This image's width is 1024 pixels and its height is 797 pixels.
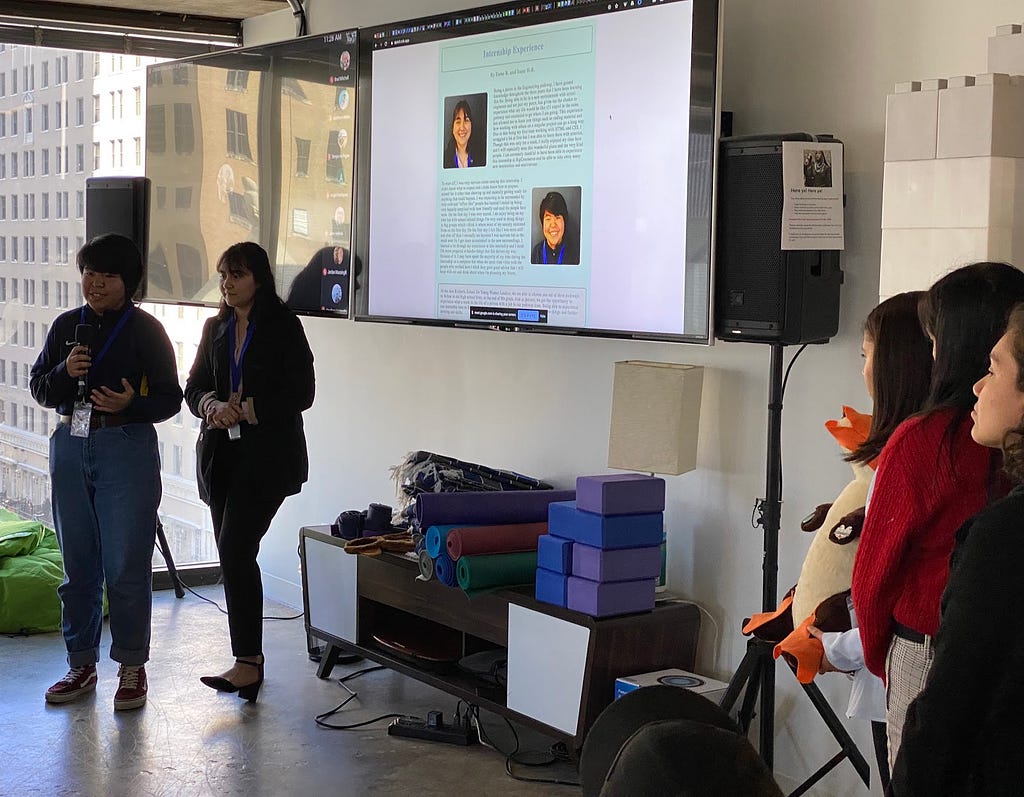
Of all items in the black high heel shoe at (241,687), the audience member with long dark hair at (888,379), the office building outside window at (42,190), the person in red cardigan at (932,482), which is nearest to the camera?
the person in red cardigan at (932,482)

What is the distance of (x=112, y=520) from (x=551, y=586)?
4.92ft

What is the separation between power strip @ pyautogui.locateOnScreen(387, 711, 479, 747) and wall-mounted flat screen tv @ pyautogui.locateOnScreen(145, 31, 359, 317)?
153 centimetres

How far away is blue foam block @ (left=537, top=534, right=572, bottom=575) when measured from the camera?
3604 millimetres

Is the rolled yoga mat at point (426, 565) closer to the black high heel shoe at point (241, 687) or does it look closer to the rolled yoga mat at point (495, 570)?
the rolled yoga mat at point (495, 570)

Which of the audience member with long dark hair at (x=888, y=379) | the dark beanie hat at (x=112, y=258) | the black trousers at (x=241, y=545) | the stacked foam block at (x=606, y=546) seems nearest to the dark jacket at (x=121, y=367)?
the dark beanie hat at (x=112, y=258)

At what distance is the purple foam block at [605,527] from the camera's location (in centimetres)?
350

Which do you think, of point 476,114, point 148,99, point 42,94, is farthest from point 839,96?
point 42,94

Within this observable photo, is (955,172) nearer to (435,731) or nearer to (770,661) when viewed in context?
(770,661)

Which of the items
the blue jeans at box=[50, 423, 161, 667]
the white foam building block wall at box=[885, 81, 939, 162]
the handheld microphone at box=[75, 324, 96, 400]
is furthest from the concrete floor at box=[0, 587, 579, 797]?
the white foam building block wall at box=[885, 81, 939, 162]

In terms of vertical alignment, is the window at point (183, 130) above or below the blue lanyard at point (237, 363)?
above

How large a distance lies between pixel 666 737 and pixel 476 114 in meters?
3.46

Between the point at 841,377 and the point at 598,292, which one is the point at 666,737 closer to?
the point at 841,377

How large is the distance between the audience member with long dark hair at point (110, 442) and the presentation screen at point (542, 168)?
862mm

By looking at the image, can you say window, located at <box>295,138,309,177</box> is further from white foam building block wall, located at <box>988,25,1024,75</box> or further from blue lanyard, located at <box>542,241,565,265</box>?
white foam building block wall, located at <box>988,25,1024,75</box>
